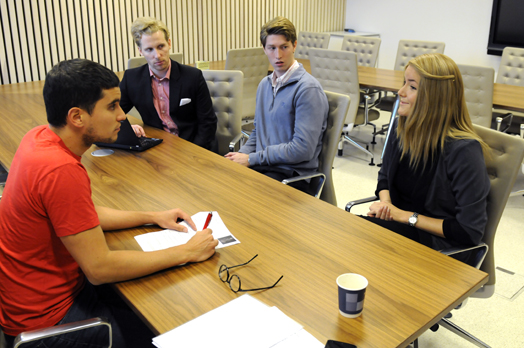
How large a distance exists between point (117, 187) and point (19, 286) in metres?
0.76

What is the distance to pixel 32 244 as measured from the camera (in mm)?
1409

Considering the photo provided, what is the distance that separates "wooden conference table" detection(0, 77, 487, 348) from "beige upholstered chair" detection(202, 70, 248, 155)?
3.44 feet

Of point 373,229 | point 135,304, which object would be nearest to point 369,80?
point 373,229

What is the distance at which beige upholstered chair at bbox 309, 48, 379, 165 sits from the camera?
451cm

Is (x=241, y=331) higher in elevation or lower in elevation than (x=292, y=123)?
lower

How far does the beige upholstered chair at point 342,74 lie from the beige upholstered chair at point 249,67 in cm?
60

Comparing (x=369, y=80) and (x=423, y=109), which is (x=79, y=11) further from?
(x=423, y=109)

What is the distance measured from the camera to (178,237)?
1682mm

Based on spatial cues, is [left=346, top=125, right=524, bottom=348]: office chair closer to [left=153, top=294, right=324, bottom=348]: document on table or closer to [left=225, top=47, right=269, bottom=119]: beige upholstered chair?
[left=153, top=294, right=324, bottom=348]: document on table

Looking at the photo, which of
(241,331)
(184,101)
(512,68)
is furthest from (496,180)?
(512,68)

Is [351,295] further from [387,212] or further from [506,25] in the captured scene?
[506,25]

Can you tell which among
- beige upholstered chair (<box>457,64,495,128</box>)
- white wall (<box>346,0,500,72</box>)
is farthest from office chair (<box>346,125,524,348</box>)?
white wall (<box>346,0,500,72</box>)

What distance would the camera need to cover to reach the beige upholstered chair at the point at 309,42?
7.00m

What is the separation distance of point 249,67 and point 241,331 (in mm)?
4034
